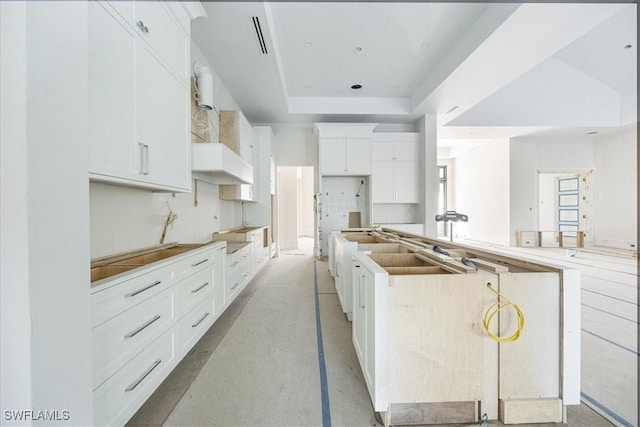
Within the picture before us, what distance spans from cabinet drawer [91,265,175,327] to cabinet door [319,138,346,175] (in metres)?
4.12

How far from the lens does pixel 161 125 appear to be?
172 cm

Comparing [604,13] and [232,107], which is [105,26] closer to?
[232,107]

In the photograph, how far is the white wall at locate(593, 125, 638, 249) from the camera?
6156mm

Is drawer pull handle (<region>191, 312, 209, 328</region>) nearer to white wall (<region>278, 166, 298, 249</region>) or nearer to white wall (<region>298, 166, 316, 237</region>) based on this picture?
white wall (<region>278, 166, 298, 249</region>)

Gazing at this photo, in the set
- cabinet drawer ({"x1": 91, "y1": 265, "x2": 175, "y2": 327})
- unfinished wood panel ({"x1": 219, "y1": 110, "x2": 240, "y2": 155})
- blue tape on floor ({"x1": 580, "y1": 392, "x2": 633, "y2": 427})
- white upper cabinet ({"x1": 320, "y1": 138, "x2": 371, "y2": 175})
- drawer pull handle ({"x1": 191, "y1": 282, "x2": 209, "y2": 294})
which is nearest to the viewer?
cabinet drawer ({"x1": 91, "y1": 265, "x2": 175, "y2": 327})

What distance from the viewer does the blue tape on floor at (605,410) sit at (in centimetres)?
129

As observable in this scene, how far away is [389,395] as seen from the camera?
122 centimetres

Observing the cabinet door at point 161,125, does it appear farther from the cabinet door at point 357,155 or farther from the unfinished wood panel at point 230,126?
the cabinet door at point 357,155

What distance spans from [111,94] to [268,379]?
194cm

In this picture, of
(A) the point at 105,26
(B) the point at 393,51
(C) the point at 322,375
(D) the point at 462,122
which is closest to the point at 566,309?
(C) the point at 322,375

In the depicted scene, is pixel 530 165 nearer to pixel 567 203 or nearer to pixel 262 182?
pixel 567 203

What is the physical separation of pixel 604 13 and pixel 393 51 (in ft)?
7.04

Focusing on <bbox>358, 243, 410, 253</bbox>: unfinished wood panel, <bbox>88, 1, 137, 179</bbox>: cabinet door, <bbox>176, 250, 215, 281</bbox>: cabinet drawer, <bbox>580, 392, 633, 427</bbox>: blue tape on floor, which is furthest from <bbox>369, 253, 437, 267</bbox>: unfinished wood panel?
<bbox>88, 1, 137, 179</bbox>: cabinet door

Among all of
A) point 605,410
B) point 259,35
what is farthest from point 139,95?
point 605,410
